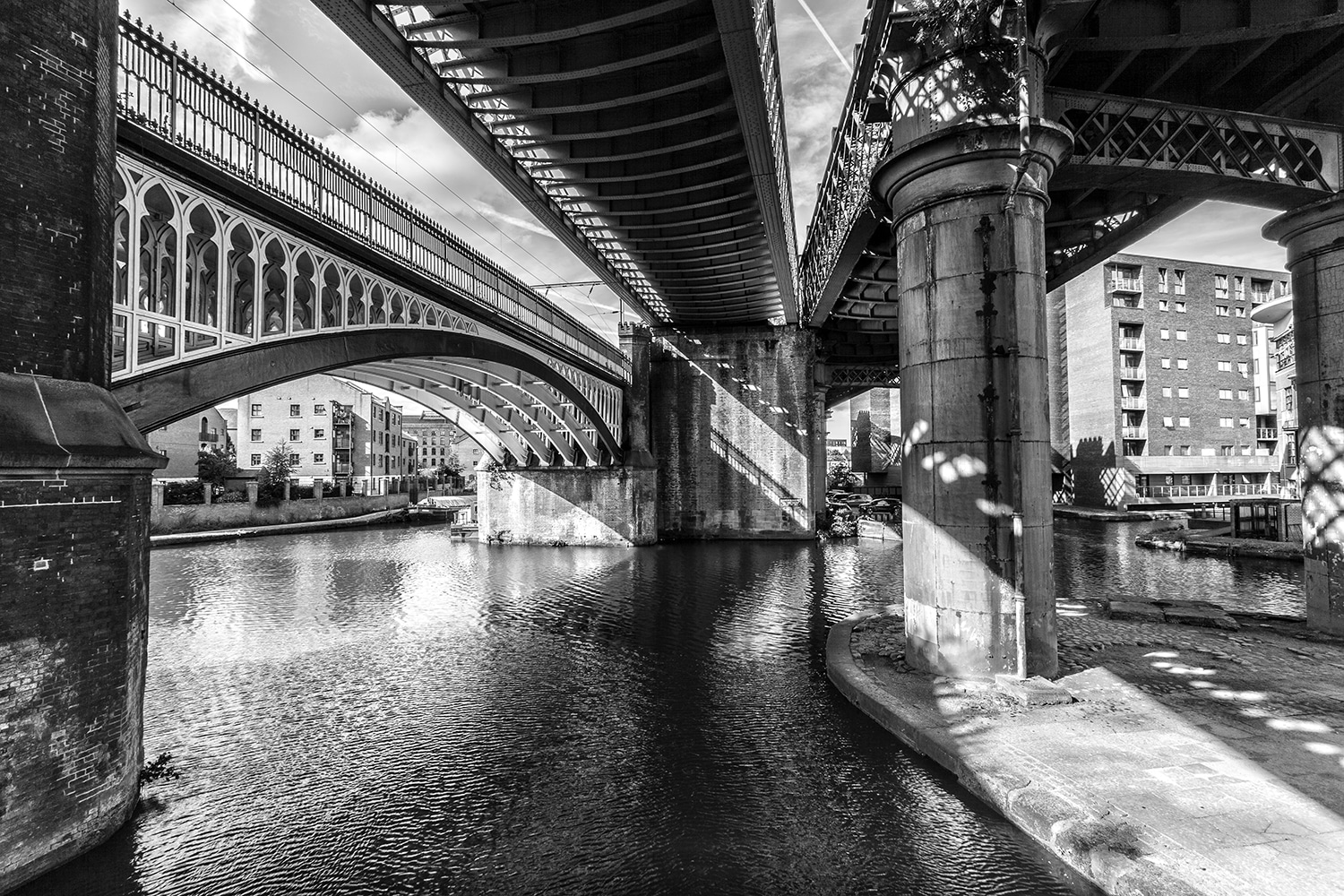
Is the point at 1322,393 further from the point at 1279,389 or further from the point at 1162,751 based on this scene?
the point at 1279,389

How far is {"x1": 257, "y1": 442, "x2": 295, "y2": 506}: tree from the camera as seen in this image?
3777cm

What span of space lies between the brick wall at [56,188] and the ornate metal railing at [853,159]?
9.31 metres

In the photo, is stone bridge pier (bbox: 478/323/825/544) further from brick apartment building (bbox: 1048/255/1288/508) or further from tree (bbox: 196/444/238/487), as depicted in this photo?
brick apartment building (bbox: 1048/255/1288/508)

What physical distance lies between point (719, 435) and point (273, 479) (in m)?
28.0

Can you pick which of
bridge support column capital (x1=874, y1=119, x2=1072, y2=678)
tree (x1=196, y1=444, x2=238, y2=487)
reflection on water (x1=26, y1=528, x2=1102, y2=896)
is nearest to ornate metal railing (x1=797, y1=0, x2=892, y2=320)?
bridge support column capital (x1=874, y1=119, x2=1072, y2=678)

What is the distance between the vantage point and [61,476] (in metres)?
5.08

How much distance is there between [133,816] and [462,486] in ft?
239

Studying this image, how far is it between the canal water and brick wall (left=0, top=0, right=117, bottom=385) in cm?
409

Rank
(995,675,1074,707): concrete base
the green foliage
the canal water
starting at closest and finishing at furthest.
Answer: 1. the canal water
2. (995,675,1074,707): concrete base
3. the green foliage

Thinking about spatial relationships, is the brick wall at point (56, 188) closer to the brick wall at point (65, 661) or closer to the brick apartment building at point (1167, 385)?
the brick wall at point (65, 661)

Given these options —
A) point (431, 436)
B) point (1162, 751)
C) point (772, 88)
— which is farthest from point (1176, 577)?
point (431, 436)

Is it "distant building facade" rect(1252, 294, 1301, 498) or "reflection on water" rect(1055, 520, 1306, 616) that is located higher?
"distant building facade" rect(1252, 294, 1301, 498)

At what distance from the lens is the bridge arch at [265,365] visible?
7.28 meters

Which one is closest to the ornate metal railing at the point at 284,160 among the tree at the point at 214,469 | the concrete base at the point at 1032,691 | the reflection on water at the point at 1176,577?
the concrete base at the point at 1032,691
